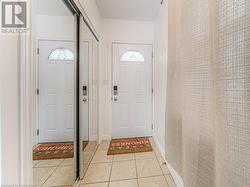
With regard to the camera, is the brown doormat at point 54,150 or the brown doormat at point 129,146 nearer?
the brown doormat at point 54,150

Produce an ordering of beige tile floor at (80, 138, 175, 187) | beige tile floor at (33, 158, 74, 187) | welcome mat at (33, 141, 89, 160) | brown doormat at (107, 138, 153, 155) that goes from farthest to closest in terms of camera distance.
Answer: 1. brown doormat at (107, 138, 153, 155)
2. beige tile floor at (80, 138, 175, 187)
3. welcome mat at (33, 141, 89, 160)
4. beige tile floor at (33, 158, 74, 187)

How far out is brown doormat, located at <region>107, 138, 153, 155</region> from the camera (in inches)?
105

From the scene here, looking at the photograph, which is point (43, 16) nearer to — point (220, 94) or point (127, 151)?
point (220, 94)

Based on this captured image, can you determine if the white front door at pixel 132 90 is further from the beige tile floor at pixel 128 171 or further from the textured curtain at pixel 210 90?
the textured curtain at pixel 210 90

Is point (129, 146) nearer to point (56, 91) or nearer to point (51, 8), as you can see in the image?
point (56, 91)

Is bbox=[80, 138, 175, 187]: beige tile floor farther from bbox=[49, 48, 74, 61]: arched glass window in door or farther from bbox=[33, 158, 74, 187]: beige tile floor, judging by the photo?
bbox=[49, 48, 74, 61]: arched glass window in door

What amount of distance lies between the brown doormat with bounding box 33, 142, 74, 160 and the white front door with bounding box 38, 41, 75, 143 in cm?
5

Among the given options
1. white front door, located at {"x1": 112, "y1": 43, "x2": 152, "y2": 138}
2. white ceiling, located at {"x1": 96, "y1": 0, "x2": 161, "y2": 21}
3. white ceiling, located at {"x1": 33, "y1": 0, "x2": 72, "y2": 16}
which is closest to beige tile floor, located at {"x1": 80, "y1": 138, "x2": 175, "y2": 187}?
white front door, located at {"x1": 112, "y1": 43, "x2": 152, "y2": 138}

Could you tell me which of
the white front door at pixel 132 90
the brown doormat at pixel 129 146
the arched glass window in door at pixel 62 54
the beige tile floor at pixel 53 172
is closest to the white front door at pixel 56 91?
the arched glass window in door at pixel 62 54

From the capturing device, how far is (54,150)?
57.6 inches

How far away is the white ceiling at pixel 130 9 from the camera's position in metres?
2.52

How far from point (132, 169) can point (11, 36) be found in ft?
6.62

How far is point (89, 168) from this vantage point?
2.10 m

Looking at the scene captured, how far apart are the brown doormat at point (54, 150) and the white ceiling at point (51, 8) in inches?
40.7
